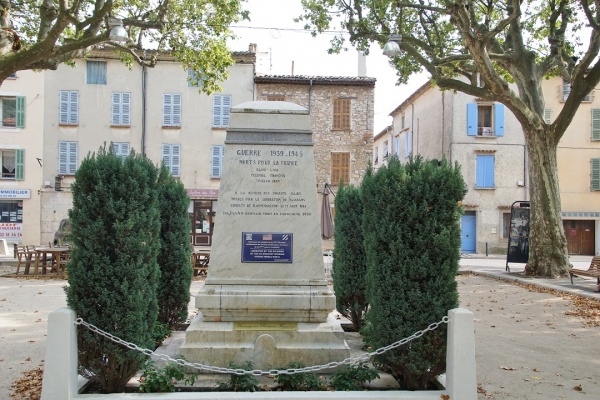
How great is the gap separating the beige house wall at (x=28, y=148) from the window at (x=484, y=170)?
76.0ft

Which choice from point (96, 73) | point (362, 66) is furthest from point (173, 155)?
point (362, 66)

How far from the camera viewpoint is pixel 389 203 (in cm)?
457

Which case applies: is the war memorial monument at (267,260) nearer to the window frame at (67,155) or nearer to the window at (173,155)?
the window at (173,155)

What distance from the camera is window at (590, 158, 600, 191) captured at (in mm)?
31177

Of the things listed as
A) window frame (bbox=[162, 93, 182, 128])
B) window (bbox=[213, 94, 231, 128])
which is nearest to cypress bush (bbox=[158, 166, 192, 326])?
window (bbox=[213, 94, 231, 128])

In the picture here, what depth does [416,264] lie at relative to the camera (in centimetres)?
444

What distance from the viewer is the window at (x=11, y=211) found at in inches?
1089

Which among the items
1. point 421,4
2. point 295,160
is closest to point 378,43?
point 421,4

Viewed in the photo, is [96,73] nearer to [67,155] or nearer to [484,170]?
[67,155]

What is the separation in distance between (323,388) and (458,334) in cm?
122

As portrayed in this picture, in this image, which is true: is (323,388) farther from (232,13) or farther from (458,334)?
(232,13)

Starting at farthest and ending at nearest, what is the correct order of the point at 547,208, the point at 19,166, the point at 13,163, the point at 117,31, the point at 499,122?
1. the point at 499,122
2. the point at 13,163
3. the point at 19,166
4. the point at 547,208
5. the point at 117,31

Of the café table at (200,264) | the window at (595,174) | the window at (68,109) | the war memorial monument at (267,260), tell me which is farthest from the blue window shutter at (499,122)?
the war memorial monument at (267,260)

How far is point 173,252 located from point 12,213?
24596 millimetres
